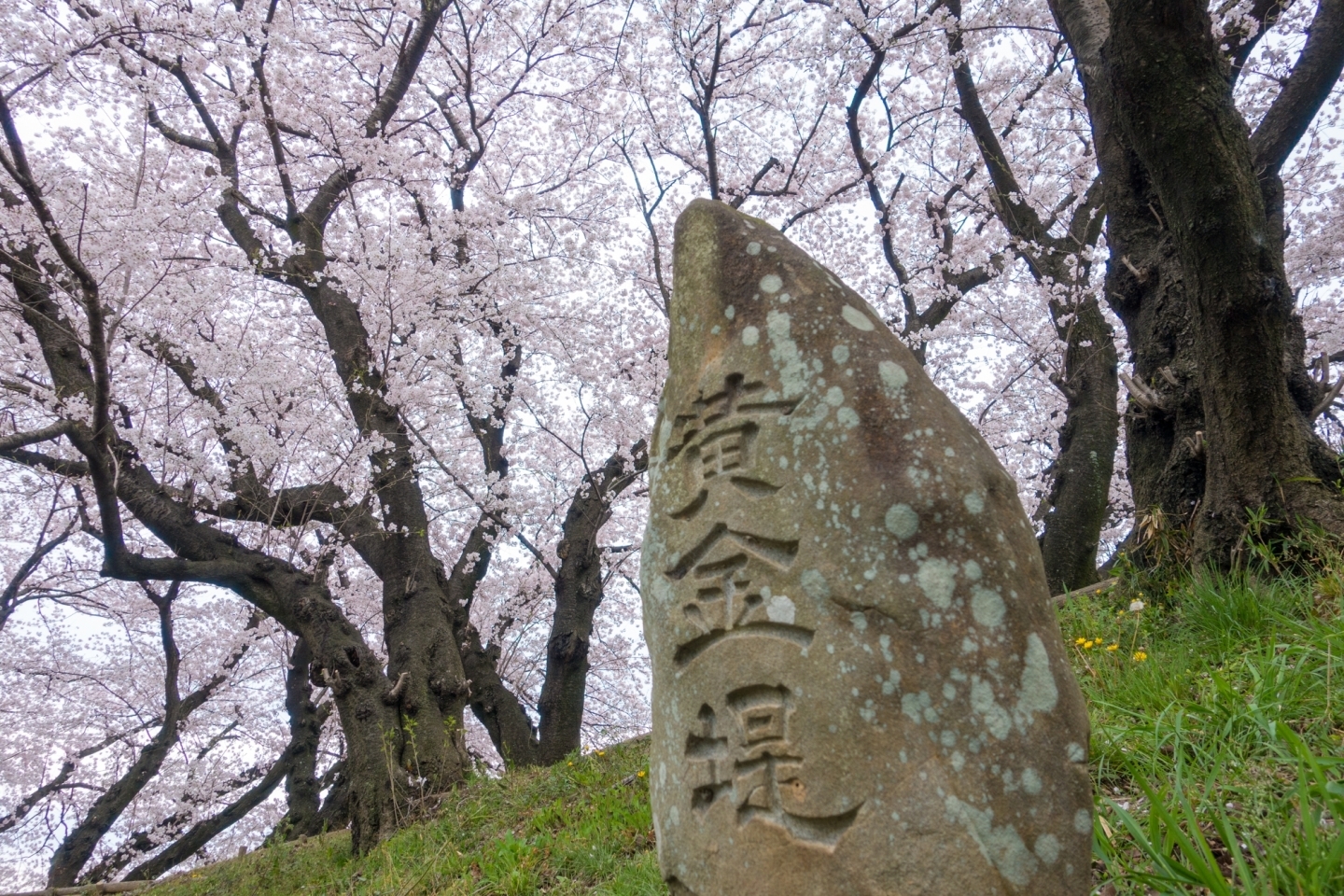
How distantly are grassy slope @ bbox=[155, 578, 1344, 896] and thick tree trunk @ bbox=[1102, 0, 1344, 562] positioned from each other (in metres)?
0.50

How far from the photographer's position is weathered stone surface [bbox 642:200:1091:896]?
1.88 m

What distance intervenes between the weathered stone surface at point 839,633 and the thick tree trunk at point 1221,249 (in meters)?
1.99

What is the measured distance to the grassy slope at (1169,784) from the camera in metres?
2.10

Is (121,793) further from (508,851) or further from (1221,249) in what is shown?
(1221,249)

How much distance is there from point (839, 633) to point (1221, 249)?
270 centimetres

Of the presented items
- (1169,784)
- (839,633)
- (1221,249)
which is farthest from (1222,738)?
(1221,249)

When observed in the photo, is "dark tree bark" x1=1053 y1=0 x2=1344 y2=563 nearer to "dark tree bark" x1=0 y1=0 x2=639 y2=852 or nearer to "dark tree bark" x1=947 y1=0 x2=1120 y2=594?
"dark tree bark" x1=947 y1=0 x2=1120 y2=594

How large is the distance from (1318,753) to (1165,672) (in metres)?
0.71

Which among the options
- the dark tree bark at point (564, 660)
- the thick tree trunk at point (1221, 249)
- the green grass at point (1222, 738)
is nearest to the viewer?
the green grass at point (1222, 738)

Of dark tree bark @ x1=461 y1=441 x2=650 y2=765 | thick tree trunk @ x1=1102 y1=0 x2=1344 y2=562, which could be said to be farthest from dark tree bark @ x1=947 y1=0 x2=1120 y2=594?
dark tree bark @ x1=461 y1=441 x2=650 y2=765

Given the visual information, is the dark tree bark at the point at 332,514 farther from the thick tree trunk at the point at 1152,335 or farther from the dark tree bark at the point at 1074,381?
the thick tree trunk at the point at 1152,335

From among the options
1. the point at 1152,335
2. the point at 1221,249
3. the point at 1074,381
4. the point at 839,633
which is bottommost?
the point at 839,633

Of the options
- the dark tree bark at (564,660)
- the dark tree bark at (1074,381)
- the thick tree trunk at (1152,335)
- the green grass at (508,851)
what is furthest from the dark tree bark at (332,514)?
the thick tree trunk at (1152,335)

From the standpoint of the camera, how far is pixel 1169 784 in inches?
101
